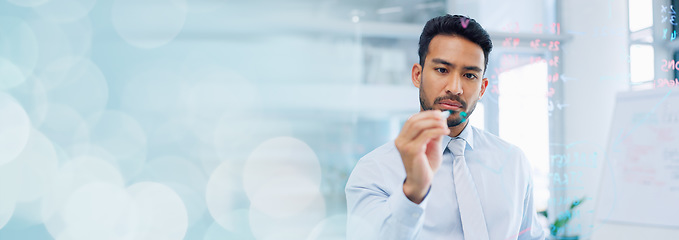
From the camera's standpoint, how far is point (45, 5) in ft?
6.27

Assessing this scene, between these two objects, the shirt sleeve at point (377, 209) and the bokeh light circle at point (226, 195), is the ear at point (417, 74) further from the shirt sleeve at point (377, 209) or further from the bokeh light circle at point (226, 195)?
the bokeh light circle at point (226, 195)

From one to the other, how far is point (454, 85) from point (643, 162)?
1.34 ft

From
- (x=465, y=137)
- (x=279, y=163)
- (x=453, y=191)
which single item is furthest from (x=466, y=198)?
(x=279, y=163)

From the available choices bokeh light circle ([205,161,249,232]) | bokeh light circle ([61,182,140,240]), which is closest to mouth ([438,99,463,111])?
bokeh light circle ([205,161,249,232])

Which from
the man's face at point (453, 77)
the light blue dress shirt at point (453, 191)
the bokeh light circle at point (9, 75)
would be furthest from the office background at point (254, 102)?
the man's face at point (453, 77)

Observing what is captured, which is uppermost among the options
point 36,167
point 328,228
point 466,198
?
point 466,198

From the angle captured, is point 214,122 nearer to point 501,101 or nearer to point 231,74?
point 231,74

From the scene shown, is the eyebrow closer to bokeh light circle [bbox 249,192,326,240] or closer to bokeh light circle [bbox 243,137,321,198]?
bokeh light circle [bbox 243,137,321,198]

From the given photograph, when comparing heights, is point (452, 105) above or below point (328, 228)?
above

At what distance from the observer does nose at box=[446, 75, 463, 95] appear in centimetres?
87

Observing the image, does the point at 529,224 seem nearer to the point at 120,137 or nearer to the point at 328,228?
the point at 328,228

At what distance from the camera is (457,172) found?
951 mm

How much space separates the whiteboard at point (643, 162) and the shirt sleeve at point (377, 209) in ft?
1.50

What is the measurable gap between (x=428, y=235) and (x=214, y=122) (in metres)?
1.42
